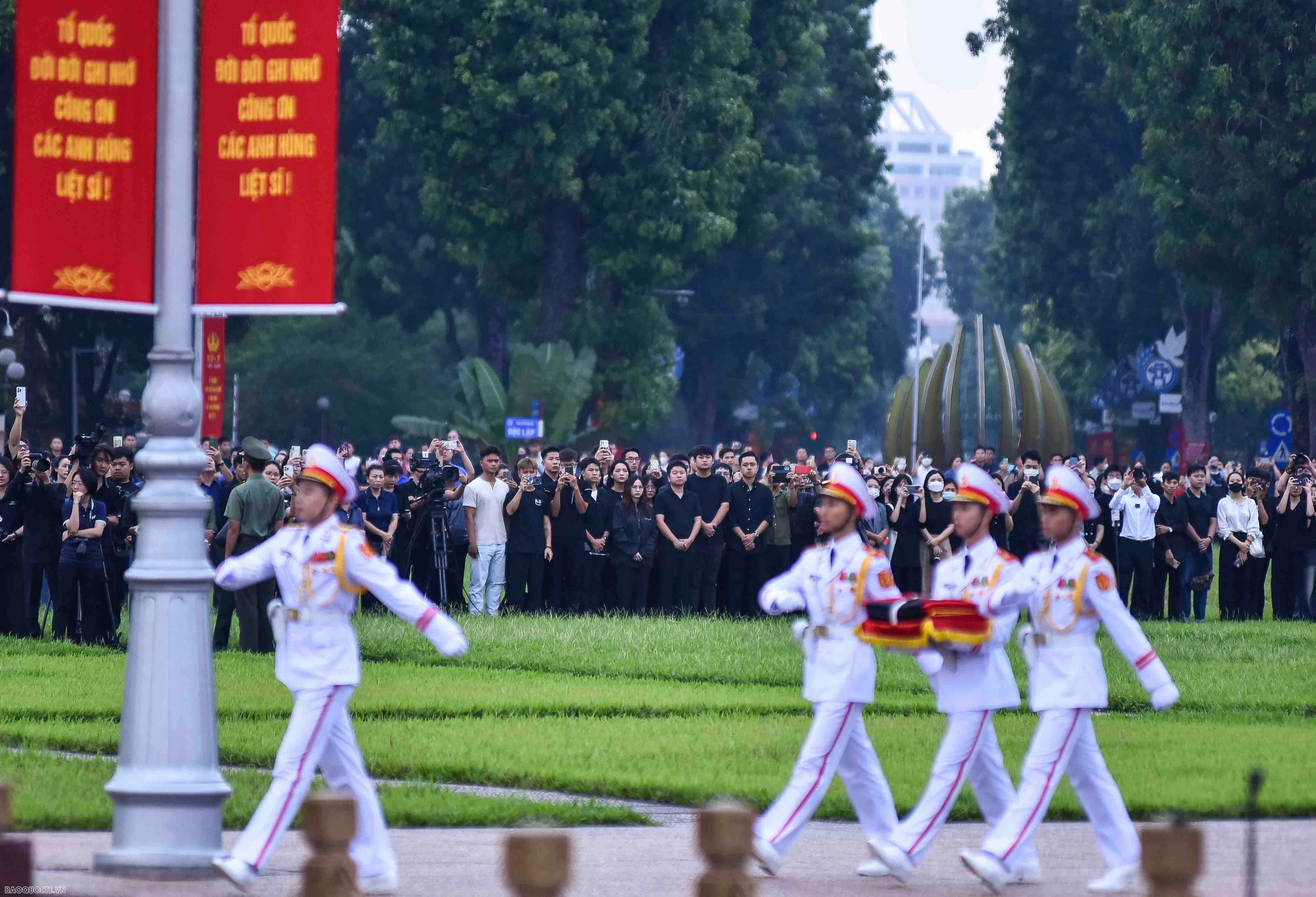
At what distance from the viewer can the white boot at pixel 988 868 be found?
9695 mm

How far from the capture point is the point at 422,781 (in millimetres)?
13711

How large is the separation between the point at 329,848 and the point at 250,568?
4056 mm

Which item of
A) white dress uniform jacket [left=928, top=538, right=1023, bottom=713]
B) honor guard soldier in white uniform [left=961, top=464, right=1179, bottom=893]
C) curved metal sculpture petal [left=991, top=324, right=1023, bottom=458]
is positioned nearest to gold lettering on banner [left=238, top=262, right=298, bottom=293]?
white dress uniform jacket [left=928, top=538, right=1023, bottom=713]

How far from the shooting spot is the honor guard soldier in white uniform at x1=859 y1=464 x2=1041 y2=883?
1005cm

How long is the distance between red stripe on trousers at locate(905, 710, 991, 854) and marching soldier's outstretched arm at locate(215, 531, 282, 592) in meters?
3.10

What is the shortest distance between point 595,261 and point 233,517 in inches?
1117

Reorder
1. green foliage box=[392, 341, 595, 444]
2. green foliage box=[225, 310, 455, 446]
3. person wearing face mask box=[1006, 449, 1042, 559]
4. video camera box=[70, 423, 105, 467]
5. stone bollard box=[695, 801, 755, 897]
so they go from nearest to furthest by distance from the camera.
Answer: stone bollard box=[695, 801, 755, 897]
video camera box=[70, 423, 105, 467]
person wearing face mask box=[1006, 449, 1042, 559]
green foliage box=[392, 341, 595, 444]
green foliage box=[225, 310, 455, 446]

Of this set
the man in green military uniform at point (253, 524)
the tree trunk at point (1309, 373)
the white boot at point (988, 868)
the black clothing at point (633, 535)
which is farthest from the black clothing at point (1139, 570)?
the tree trunk at point (1309, 373)

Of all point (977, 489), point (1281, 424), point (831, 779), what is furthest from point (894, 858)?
point (1281, 424)

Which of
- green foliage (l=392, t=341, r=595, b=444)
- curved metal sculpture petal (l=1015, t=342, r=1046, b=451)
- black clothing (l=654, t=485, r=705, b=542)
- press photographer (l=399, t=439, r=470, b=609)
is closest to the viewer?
press photographer (l=399, t=439, r=470, b=609)

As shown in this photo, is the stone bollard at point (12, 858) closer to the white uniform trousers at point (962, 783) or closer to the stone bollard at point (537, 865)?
the stone bollard at point (537, 865)

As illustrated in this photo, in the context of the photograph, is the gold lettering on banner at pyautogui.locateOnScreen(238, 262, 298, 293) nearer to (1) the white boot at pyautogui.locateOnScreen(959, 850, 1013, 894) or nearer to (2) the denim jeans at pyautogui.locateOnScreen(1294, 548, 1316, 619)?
(1) the white boot at pyautogui.locateOnScreen(959, 850, 1013, 894)

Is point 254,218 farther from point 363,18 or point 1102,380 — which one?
point 1102,380

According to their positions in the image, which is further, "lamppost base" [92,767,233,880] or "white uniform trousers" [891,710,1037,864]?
"white uniform trousers" [891,710,1037,864]
